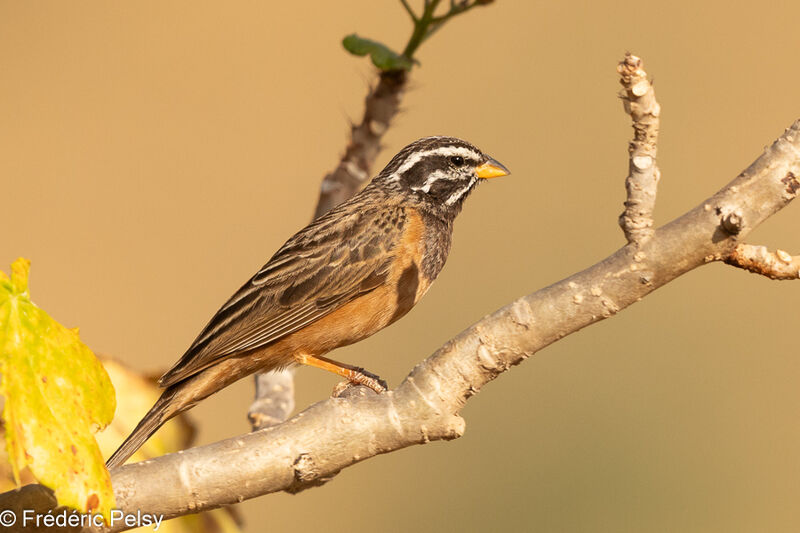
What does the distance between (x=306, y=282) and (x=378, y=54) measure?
1645 mm

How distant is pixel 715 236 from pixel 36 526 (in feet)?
8.89

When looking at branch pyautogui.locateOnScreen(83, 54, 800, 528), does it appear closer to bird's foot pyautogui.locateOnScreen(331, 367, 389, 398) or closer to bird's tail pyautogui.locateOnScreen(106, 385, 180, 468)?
bird's tail pyautogui.locateOnScreen(106, 385, 180, 468)

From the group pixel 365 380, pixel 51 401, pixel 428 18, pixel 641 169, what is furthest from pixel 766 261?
pixel 365 380

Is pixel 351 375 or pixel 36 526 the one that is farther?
pixel 351 375

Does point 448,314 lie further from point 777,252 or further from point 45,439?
point 45,439

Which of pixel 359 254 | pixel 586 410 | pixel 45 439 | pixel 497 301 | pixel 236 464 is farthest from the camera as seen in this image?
pixel 497 301

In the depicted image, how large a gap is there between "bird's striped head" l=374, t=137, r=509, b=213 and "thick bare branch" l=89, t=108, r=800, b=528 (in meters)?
3.18

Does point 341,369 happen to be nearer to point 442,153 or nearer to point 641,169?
point 442,153

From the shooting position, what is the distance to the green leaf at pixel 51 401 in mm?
2420

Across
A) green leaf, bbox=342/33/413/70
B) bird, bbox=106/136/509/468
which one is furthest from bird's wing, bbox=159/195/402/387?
green leaf, bbox=342/33/413/70

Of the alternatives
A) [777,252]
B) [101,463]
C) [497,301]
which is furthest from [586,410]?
[101,463]

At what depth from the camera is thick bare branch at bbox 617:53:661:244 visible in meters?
3.23

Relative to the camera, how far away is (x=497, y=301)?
38.7ft

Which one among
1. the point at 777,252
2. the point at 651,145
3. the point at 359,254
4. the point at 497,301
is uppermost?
the point at 497,301
